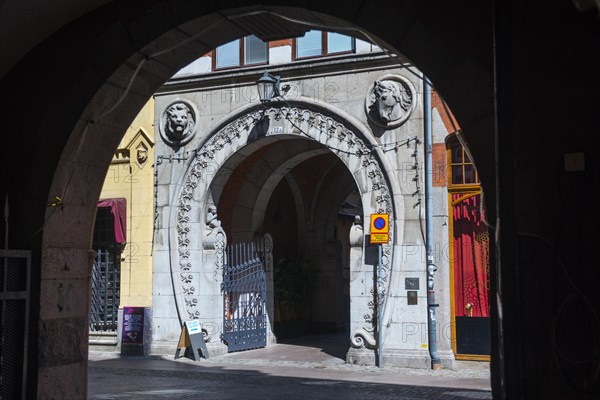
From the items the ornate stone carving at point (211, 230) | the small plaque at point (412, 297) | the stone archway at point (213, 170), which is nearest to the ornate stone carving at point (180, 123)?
the stone archway at point (213, 170)

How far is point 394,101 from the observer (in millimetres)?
15523

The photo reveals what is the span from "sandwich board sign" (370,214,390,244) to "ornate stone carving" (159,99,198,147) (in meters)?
4.81

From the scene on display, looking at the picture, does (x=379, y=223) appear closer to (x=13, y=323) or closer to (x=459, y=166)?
(x=459, y=166)

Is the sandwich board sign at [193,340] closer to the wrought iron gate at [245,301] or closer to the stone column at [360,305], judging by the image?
the wrought iron gate at [245,301]

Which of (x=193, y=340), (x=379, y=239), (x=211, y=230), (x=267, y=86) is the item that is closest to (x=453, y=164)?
(x=379, y=239)

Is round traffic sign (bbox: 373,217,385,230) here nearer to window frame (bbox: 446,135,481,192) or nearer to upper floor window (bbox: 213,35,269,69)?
window frame (bbox: 446,135,481,192)

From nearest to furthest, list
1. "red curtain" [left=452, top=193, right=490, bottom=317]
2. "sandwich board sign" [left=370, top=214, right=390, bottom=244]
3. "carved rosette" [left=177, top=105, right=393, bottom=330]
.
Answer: "red curtain" [left=452, top=193, right=490, bottom=317] < "sandwich board sign" [left=370, top=214, right=390, bottom=244] < "carved rosette" [left=177, top=105, right=393, bottom=330]

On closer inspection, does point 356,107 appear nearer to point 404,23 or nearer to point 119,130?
point 119,130

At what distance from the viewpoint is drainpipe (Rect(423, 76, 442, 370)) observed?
14.8 m

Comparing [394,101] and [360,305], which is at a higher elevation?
[394,101]

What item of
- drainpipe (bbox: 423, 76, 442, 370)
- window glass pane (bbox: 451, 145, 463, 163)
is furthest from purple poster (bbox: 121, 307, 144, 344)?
window glass pane (bbox: 451, 145, 463, 163)

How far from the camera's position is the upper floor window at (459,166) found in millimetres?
15203

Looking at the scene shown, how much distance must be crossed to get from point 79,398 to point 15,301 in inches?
44.0

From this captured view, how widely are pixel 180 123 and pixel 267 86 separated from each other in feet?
7.79
